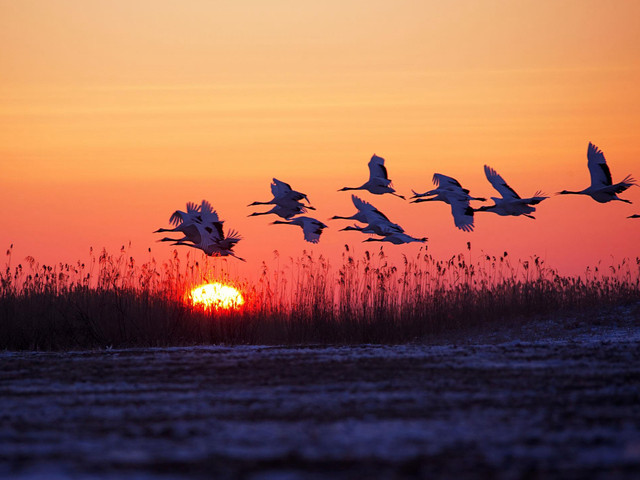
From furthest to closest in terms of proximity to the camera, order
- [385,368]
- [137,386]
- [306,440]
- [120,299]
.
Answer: [120,299] < [385,368] < [137,386] < [306,440]

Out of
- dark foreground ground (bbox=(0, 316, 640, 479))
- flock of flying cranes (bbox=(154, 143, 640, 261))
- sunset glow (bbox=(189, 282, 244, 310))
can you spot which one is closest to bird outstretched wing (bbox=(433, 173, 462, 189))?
flock of flying cranes (bbox=(154, 143, 640, 261))

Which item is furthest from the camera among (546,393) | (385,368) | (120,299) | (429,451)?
(120,299)

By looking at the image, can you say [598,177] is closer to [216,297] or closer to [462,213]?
[462,213]

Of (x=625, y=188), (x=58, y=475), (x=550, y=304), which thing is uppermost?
(x=625, y=188)

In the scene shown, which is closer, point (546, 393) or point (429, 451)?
point (429, 451)

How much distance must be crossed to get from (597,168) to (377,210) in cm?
474

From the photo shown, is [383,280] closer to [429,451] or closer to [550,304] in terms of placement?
[550,304]

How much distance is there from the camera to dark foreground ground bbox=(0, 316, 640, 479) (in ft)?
17.8

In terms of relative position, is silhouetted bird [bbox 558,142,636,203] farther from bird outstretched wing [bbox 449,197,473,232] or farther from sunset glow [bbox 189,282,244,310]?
sunset glow [bbox 189,282,244,310]

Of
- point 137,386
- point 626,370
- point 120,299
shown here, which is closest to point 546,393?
point 626,370

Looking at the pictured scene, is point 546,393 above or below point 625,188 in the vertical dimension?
below

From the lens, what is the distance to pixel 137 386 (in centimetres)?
941

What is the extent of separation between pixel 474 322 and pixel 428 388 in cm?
1361

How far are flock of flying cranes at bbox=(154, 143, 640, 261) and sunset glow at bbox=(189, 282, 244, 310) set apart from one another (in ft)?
2.23
